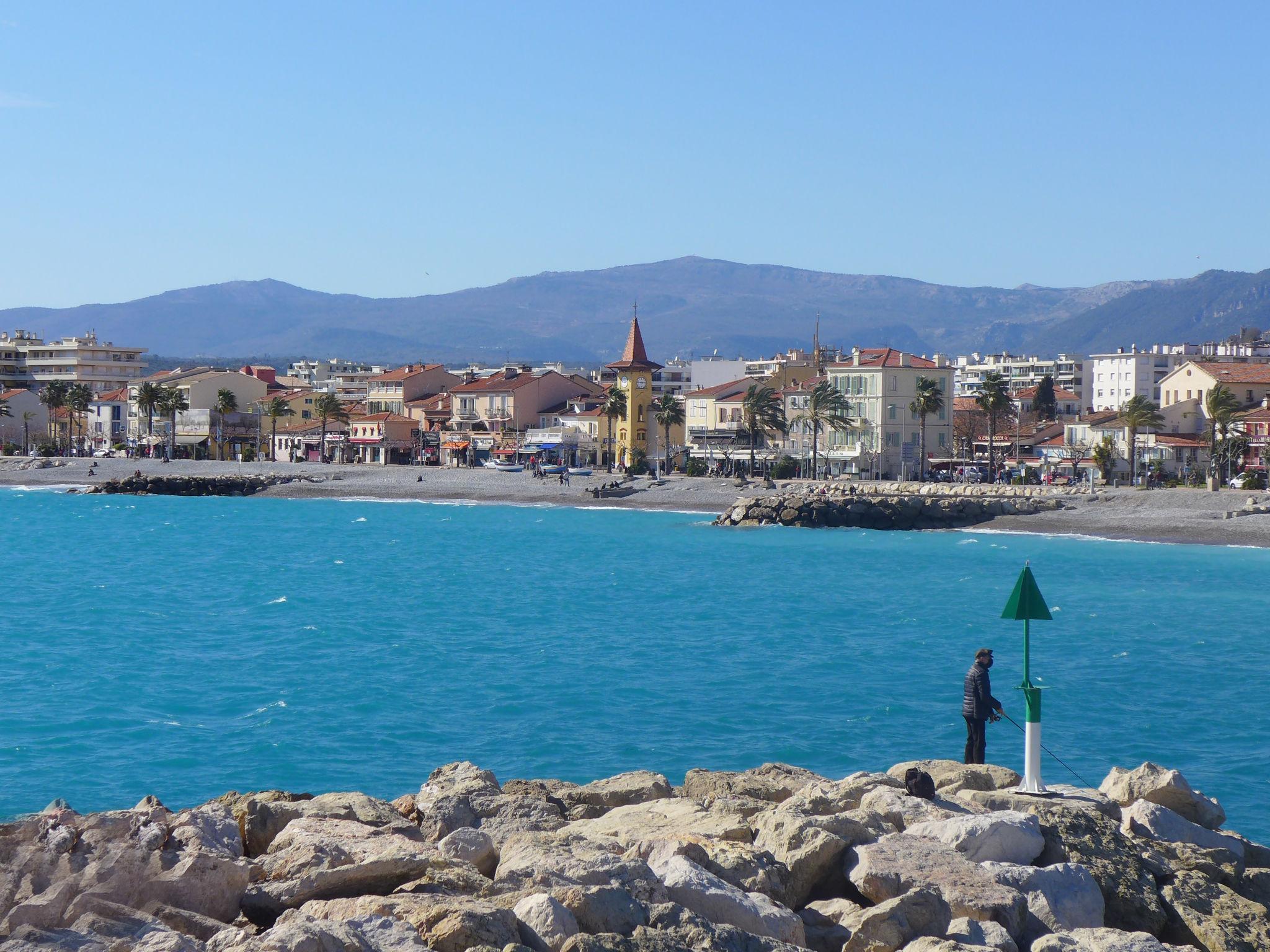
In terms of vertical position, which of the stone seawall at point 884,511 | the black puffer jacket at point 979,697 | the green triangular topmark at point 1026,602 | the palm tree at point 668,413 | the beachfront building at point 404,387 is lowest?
the stone seawall at point 884,511

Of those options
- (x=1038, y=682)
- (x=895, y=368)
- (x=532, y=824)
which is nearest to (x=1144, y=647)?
(x=1038, y=682)

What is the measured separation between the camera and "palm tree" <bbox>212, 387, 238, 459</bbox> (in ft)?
362

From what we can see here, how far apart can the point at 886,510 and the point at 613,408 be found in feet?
113

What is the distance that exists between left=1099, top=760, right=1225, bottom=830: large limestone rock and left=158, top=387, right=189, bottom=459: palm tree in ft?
326

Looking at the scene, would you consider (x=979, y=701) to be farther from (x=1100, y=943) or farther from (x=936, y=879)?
(x=1100, y=943)

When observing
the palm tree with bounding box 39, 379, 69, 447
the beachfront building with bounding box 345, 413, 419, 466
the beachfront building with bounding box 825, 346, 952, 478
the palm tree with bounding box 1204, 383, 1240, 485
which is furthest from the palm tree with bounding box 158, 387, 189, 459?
the palm tree with bounding box 1204, 383, 1240, 485

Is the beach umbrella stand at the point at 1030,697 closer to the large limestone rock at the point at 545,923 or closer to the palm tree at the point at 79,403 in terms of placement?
the large limestone rock at the point at 545,923

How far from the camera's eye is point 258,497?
8462cm

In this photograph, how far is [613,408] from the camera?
95.0 meters

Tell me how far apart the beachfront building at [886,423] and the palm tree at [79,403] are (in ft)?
214

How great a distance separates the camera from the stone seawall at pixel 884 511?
62.5 meters

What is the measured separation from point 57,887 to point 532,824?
4268 millimetres

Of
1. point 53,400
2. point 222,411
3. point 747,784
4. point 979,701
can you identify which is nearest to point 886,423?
point 222,411

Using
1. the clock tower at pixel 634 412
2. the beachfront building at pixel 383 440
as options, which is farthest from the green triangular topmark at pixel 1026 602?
the beachfront building at pixel 383 440
